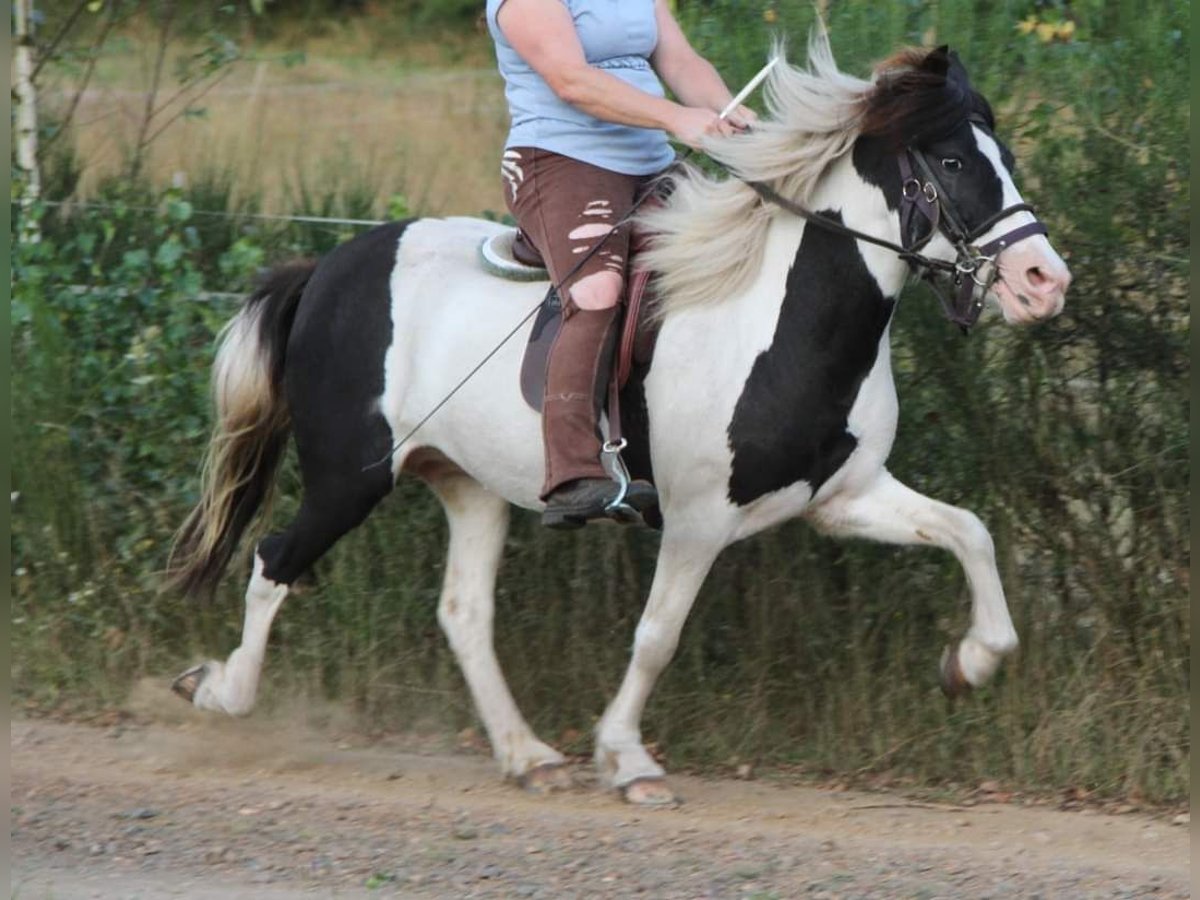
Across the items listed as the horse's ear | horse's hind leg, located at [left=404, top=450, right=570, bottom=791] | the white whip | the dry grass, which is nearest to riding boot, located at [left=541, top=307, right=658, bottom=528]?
the white whip

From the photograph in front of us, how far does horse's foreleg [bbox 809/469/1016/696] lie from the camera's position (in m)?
5.12

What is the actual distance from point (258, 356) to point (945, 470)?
89.2 inches

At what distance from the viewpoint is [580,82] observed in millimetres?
5016

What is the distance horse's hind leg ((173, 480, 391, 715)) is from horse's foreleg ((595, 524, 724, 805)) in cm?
100

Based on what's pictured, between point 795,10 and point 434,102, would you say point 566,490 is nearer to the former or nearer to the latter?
point 795,10

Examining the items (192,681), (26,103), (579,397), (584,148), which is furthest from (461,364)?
(26,103)

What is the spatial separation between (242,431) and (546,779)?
1529 mm

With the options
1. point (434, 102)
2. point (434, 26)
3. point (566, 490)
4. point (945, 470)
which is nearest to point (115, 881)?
point (566, 490)

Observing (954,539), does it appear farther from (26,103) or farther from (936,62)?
(26,103)

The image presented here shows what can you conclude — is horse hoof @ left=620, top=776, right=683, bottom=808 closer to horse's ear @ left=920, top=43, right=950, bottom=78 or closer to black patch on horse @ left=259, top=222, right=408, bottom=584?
black patch on horse @ left=259, top=222, right=408, bottom=584

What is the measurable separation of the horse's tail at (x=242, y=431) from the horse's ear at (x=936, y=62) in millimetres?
2222

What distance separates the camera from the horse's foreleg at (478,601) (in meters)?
5.91

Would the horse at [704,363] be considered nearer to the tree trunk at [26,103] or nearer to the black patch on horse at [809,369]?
the black patch on horse at [809,369]

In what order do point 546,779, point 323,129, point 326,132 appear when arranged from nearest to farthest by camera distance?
point 546,779 < point 326,132 < point 323,129
